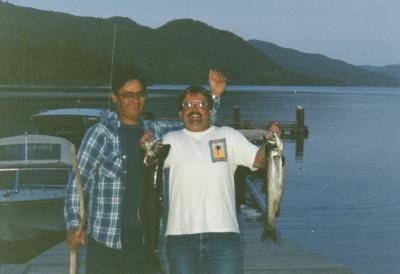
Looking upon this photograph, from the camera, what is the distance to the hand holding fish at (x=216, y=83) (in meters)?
5.37

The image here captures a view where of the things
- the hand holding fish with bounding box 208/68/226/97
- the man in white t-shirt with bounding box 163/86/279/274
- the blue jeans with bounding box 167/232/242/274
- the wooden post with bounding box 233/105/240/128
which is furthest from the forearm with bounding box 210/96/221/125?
the wooden post with bounding box 233/105/240/128

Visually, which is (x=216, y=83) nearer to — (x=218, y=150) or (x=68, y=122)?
(x=218, y=150)

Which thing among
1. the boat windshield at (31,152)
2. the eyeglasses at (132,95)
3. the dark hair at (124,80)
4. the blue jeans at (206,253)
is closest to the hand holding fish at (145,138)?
the eyeglasses at (132,95)

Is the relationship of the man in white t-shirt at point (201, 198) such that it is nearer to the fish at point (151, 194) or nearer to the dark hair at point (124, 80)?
the fish at point (151, 194)

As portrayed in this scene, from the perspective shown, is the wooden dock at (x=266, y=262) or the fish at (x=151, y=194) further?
the wooden dock at (x=266, y=262)

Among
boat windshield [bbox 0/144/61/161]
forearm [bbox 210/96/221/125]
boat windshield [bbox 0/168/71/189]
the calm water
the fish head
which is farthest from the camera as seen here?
the calm water

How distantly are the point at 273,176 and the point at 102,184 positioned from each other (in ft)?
4.01

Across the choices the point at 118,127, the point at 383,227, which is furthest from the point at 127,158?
the point at 383,227

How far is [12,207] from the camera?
1377cm

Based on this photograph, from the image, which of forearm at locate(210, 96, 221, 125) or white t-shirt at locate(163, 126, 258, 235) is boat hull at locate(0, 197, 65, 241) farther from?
white t-shirt at locate(163, 126, 258, 235)

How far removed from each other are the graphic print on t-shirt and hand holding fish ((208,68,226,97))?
0.98 metres

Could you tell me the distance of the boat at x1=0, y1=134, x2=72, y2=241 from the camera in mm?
13922

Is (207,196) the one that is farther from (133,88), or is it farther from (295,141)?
(295,141)

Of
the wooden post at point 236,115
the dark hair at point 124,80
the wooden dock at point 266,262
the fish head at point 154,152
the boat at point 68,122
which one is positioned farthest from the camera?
the wooden post at point 236,115
